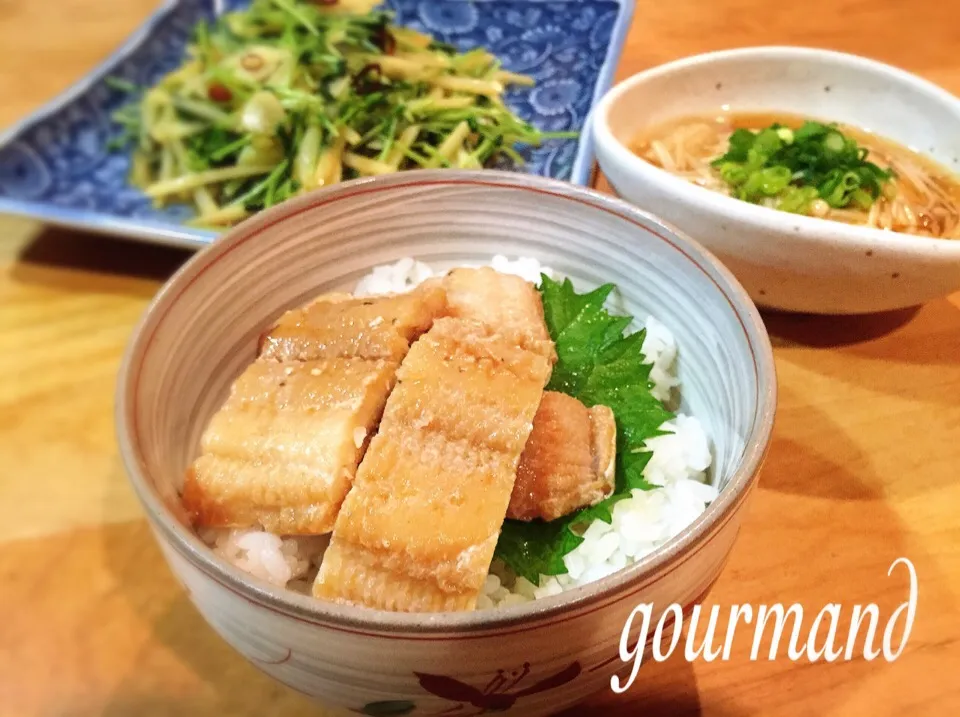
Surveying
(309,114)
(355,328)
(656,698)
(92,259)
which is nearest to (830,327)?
(656,698)

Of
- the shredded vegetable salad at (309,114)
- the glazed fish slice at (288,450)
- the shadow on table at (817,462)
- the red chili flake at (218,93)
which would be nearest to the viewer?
the glazed fish slice at (288,450)

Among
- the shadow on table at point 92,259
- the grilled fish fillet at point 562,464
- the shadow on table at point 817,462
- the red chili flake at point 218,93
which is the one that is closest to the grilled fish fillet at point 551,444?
the grilled fish fillet at point 562,464

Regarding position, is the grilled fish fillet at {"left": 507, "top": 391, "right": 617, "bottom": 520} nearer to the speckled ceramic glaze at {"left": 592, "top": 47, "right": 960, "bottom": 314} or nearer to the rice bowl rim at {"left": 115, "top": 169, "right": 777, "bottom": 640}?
the rice bowl rim at {"left": 115, "top": 169, "right": 777, "bottom": 640}

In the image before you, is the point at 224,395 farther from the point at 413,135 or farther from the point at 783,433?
the point at 413,135

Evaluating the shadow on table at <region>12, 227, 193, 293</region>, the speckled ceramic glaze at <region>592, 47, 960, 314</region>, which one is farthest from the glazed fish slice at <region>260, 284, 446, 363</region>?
the shadow on table at <region>12, 227, 193, 293</region>

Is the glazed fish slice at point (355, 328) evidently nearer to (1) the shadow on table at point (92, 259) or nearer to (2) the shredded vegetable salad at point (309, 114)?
(1) the shadow on table at point (92, 259)
